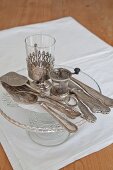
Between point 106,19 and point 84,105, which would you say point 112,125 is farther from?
point 106,19

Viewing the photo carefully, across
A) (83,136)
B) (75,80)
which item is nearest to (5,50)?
(75,80)

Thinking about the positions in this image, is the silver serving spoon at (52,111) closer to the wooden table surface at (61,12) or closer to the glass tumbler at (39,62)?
the glass tumbler at (39,62)

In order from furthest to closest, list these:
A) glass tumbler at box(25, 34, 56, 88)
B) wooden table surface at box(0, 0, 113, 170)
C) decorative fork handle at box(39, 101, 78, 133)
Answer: wooden table surface at box(0, 0, 113, 170), glass tumbler at box(25, 34, 56, 88), decorative fork handle at box(39, 101, 78, 133)

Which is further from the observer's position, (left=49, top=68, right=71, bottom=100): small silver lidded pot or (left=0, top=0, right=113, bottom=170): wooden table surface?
(left=0, top=0, right=113, bottom=170): wooden table surface

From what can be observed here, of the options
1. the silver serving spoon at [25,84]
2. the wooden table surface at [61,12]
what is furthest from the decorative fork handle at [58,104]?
the wooden table surface at [61,12]

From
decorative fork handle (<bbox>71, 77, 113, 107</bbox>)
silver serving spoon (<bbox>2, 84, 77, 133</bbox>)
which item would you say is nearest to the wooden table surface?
decorative fork handle (<bbox>71, 77, 113, 107</bbox>)

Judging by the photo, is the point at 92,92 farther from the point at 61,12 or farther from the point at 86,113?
the point at 61,12

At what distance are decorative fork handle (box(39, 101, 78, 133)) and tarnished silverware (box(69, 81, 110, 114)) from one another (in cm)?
7

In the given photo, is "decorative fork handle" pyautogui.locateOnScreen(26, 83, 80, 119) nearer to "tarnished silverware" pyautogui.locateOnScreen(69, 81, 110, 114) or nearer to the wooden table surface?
"tarnished silverware" pyautogui.locateOnScreen(69, 81, 110, 114)

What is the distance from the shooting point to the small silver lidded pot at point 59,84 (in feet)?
1.94

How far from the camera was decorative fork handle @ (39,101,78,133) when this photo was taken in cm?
51

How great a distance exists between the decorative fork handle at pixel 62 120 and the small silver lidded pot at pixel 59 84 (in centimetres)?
4

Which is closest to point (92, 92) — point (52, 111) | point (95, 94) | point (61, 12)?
point (95, 94)

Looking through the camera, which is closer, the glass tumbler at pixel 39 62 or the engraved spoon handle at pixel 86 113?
the engraved spoon handle at pixel 86 113
